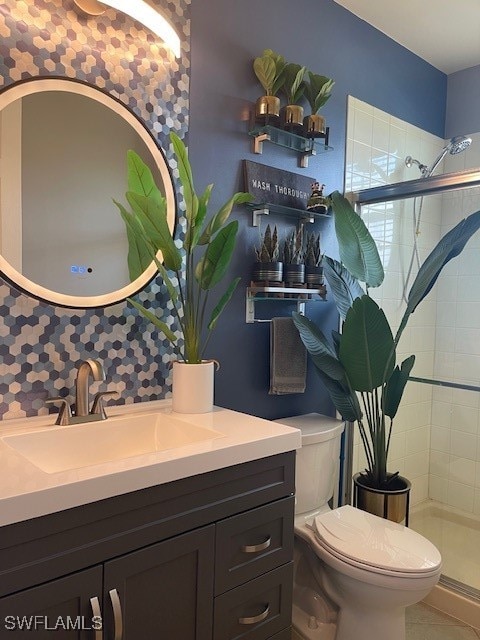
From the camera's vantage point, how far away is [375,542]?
1.68 meters

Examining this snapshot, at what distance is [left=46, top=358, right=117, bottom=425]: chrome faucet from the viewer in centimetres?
144

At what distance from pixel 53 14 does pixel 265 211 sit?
100 cm

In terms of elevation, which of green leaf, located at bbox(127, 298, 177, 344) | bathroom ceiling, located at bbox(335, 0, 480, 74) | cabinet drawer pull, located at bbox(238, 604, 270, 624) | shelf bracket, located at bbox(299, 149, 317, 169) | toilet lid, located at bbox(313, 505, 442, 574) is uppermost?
bathroom ceiling, located at bbox(335, 0, 480, 74)

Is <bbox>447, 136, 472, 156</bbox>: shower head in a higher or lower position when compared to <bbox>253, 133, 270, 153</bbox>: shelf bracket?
higher

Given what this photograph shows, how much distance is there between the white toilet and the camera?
156 centimetres

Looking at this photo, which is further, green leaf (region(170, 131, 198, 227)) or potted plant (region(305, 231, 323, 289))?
potted plant (region(305, 231, 323, 289))

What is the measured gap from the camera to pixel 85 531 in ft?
3.33

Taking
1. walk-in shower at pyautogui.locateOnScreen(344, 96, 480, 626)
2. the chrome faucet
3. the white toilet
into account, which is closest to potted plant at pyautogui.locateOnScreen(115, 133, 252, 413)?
the chrome faucet

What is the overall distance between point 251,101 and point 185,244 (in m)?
0.80

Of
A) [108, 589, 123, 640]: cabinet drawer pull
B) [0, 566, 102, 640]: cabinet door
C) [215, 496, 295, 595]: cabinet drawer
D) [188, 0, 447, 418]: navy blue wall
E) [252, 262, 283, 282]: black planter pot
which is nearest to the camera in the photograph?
[0, 566, 102, 640]: cabinet door

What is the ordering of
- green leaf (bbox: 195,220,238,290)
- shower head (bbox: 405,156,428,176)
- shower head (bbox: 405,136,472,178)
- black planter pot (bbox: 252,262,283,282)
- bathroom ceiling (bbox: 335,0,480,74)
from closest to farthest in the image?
green leaf (bbox: 195,220,238,290) < black planter pot (bbox: 252,262,283,282) < bathroom ceiling (bbox: 335,0,480,74) < shower head (bbox: 405,136,472,178) < shower head (bbox: 405,156,428,176)

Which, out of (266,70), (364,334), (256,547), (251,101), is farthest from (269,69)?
(256,547)

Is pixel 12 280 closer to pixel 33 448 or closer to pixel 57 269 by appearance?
pixel 57 269

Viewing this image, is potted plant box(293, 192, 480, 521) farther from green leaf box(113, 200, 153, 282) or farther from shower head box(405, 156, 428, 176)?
shower head box(405, 156, 428, 176)
